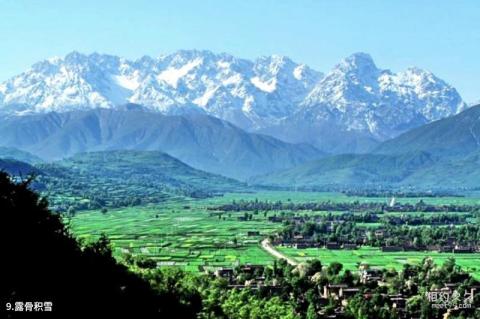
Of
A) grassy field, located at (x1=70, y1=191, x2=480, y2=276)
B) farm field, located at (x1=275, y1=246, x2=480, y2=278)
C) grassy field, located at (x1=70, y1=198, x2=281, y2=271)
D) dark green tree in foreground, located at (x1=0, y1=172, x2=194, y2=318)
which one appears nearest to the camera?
dark green tree in foreground, located at (x1=0, y1=172, x2=194, y2=318)

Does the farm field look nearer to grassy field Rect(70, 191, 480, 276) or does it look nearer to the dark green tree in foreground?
grassy field Rect(70, 191, 480, 276)

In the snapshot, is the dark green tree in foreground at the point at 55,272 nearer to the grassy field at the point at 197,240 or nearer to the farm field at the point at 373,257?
the grassy field at the point at 197,240

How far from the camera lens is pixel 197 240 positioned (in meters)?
114

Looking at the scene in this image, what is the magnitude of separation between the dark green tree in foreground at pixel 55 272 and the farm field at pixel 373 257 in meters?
53.7

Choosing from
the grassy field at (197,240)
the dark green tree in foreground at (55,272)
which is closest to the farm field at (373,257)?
the grassy field at (197,240)

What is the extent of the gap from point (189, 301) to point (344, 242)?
78180 millimetres

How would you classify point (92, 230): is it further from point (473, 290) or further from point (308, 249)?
point (473, 290)

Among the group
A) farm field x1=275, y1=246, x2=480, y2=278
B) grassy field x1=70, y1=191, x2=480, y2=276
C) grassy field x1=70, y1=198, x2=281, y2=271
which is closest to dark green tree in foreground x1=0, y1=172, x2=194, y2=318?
grassy field x1=70, y1=191, x2=480, y2=276

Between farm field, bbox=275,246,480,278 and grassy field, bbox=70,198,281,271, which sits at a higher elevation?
grassy field, bbox=70,198,281,271

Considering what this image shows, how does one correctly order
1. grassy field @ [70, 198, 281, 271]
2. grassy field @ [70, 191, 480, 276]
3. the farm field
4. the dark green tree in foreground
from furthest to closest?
1. grassy field @ [70, 198, 281, 271]
2. grassy field @ [70, 191, 480, 276]
3. the farm field
4. the dark green tree in foreground

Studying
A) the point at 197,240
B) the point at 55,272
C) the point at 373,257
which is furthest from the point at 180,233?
the point at 55,272

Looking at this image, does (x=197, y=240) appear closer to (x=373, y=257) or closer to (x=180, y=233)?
(x=180, y=233)

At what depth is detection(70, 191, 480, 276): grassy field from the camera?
298 feet

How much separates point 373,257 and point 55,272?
74.9 m
